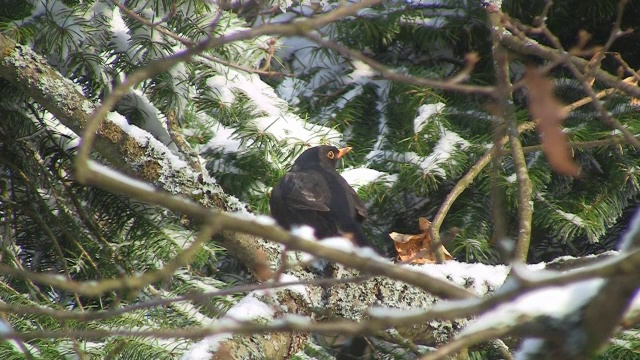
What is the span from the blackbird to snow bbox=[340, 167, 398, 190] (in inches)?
2.5

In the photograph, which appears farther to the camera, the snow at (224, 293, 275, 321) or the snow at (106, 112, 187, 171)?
the snow at (106, 112, 187, 171)

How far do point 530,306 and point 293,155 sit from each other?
104 inches

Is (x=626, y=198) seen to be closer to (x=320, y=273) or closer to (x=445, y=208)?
(x=445, y=208)

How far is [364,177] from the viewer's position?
3.44m

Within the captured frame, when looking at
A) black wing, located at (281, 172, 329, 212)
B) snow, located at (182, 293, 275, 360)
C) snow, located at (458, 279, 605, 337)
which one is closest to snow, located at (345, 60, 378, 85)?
black wing, located at (281, 172, 329, 212)

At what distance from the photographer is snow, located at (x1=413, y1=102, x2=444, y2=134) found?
3348 mm

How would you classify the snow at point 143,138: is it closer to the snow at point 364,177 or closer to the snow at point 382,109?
the snow at point 364,177

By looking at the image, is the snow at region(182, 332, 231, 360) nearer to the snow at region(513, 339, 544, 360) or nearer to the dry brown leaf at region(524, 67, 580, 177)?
the snow at region(513, 339, 544, 360)

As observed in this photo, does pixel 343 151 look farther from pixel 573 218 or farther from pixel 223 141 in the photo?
pixel 573 218

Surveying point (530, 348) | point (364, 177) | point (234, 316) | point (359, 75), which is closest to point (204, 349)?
point (234, 316)

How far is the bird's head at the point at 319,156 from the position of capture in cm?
347

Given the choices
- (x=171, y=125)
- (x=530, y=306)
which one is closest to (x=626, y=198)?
(x=171, y=125)

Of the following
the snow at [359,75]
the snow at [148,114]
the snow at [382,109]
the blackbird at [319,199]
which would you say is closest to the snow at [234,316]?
the blackbird at [319,199]

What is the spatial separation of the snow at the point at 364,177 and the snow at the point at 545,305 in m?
2.38
